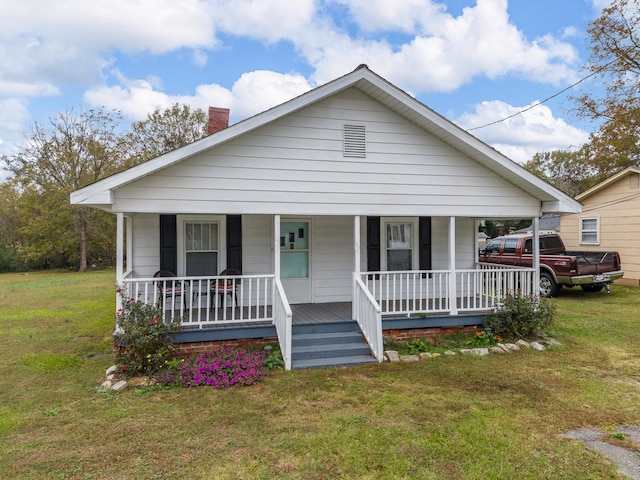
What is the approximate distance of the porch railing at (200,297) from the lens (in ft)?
21.1

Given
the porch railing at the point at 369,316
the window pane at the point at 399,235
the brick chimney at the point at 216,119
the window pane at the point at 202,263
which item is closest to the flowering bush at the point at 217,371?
the porch railing at the point at 369,316

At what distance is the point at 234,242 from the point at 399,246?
3.90 meters

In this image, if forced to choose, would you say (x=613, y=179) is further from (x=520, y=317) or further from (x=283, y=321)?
(x=283, y=321)

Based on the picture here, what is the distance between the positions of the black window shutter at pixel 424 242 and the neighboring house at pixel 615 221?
10292mm

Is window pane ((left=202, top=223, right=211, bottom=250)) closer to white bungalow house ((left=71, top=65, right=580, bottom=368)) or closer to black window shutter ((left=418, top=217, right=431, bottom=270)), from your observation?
white bungalow house ((left=71, top=65, right=580, bottom=368))

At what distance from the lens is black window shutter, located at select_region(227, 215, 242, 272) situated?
8164mm

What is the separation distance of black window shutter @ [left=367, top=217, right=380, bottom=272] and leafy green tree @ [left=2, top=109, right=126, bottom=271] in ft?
81.4

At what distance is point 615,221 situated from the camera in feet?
50.0

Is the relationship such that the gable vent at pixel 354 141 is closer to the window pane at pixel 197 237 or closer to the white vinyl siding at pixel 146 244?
the window pane at pixel 197 237

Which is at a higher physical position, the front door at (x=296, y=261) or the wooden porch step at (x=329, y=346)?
the front door at (x=296, y=261)

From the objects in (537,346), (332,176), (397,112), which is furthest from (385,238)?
(537,346)

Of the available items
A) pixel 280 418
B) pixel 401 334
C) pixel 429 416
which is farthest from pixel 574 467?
pixel 401 334

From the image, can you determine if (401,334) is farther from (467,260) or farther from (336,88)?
(336,88)

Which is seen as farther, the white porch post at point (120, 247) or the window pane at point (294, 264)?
the window pane at point (294, 264)
